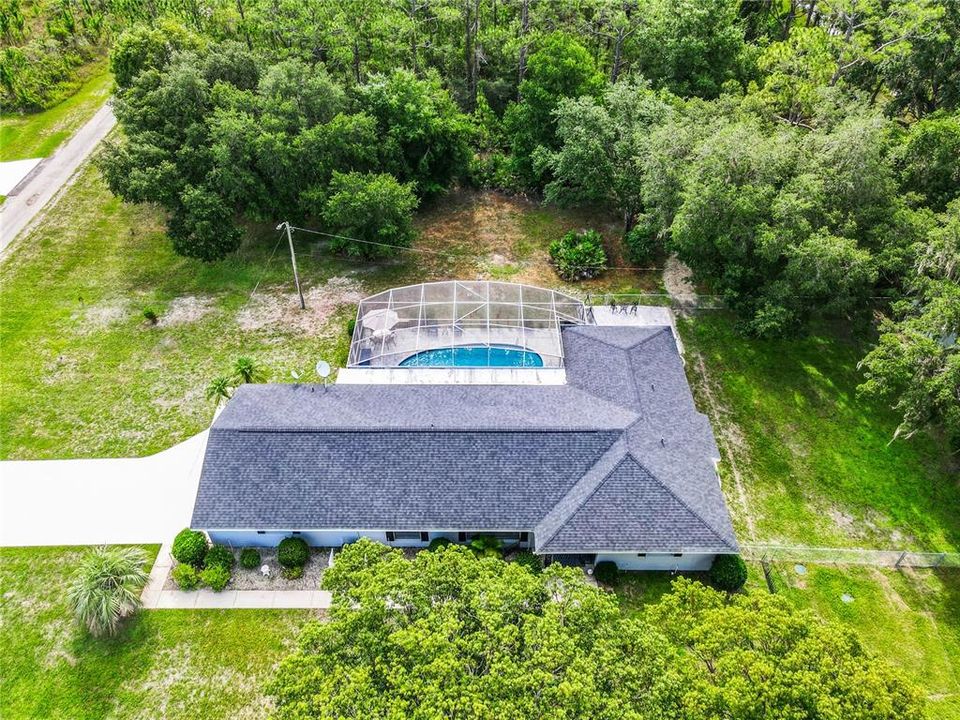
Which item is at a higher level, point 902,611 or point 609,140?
point 609,140

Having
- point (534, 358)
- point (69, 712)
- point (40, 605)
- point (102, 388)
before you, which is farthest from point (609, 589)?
point (102, 388)

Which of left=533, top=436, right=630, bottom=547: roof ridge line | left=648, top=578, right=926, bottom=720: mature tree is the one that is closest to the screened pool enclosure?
left=533, top=436, right=630, bottom=547: roof ridge line

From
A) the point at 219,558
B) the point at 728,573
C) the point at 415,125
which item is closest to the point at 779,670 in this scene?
the point at 728,573

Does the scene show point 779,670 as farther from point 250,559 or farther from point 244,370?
point 244,370

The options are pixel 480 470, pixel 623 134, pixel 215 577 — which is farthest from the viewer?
pixel 623 134

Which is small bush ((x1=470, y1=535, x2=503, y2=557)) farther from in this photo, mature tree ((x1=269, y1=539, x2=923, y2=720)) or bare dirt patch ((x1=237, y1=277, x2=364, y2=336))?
bare dirt patch ((x1=237, y1=277, x2=364, y2=336))

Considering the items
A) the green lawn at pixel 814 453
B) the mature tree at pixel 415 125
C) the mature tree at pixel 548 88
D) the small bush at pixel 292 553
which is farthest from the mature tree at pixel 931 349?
the mature tree at pixel 415 125
